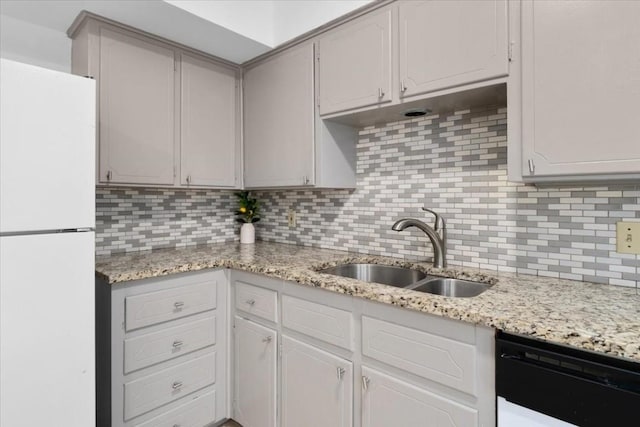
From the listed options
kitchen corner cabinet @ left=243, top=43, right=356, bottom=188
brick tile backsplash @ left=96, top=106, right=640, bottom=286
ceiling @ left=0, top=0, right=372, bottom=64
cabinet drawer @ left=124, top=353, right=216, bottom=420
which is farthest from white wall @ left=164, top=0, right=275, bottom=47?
cabinet drawer @ left=124, top=353, right=216, bottom=420

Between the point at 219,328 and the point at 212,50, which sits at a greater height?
the point at 212,50

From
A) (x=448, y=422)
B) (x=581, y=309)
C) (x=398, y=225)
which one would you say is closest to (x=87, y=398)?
(x=448, y=422)

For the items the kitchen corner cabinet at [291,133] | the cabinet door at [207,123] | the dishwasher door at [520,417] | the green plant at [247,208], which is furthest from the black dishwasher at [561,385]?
the green plant at [247,208]

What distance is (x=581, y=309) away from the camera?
1077 millimetres

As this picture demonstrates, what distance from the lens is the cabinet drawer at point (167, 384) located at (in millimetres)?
1646

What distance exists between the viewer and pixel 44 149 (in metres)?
1.15

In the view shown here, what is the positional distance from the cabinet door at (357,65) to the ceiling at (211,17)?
12cm

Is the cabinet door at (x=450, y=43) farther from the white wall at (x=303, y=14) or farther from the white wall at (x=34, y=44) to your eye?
the white wall at (x=34, y=44)

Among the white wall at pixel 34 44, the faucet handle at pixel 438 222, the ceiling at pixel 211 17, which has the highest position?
the ceiling at pixel 211 17

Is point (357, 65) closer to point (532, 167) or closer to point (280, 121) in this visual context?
point (280, 121)

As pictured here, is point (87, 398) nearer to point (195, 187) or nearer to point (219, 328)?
point (219, 328)

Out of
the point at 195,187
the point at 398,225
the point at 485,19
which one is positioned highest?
the point at 485,19

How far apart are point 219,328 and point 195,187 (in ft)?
2.93

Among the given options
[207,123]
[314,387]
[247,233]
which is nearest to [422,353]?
[314,387]
